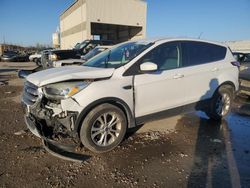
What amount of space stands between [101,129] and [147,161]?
2.94 ft

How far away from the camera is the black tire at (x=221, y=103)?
543cm

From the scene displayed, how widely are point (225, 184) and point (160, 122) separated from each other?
8.35 ft

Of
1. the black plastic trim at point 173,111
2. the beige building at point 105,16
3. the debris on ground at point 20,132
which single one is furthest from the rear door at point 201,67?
the beige building at point 105,16

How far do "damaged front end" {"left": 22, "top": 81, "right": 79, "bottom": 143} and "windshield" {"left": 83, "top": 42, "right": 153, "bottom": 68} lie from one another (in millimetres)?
1189

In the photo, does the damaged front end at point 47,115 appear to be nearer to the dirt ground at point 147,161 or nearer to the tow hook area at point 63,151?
the tow hook area at point 63,151

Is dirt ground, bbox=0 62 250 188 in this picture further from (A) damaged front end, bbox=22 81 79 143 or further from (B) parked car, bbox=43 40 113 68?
(B) parked car, bbox=43 40 113 68

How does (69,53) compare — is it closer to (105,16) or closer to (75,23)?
(105,16)

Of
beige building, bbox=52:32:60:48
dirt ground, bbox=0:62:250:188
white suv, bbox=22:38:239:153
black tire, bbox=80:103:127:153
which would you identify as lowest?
dirt ground, bbox=0:62:250:188

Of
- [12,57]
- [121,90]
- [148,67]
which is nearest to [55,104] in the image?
[121,90]

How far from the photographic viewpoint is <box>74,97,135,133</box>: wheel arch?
362cm

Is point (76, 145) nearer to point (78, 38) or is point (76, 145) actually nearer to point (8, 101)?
point (8, 101)

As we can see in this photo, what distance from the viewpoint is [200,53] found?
5.04 metres

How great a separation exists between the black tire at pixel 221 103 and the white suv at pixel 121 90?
172 millimetres

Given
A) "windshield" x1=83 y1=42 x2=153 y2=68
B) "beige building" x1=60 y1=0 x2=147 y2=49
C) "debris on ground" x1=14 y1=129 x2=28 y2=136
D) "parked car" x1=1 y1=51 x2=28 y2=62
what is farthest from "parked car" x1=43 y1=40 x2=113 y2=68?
"beige building" x1=60 y1=0 x2=147 y2=49
